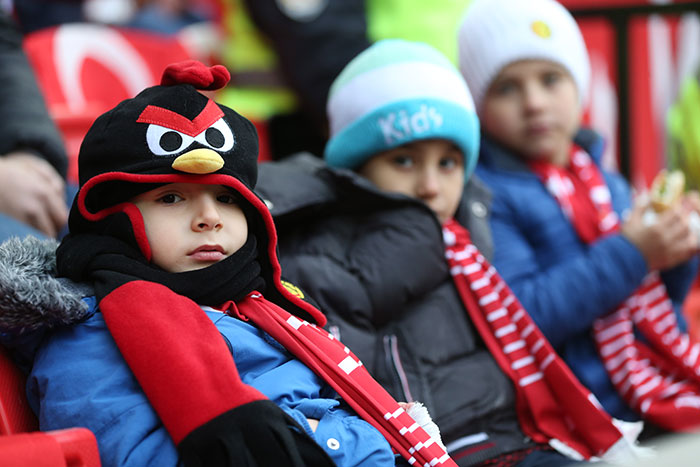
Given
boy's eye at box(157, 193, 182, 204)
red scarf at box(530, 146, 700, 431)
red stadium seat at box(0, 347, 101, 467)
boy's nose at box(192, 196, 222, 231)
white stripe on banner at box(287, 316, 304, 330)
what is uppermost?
boy's eye at box(157, 193, 182, 204)

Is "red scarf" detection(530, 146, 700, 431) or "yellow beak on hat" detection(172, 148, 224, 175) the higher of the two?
"yellow beak on hat" detection(172, 148, 224, 175)

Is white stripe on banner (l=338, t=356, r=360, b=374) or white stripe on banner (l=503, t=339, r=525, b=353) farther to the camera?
white stripe on banner (l=503, t=339, r=525, b=353)

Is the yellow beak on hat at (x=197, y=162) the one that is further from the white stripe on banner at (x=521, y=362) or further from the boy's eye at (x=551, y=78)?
the boy's eye at (x=551, y=78)

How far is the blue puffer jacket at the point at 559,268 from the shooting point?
58.1 inches

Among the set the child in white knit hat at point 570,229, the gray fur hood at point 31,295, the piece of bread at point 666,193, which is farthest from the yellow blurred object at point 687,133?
the gray fur hood at point 31,295

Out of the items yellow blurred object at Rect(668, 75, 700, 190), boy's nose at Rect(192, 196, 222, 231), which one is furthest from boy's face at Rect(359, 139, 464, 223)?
yellow blurred object at Rect(668, 75, 700, 190)

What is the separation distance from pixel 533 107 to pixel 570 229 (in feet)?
0.88

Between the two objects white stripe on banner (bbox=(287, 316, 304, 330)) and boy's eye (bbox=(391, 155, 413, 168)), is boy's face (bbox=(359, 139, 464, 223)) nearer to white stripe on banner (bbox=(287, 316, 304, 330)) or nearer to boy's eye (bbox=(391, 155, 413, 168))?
boy's eye (bbox=(391, 155, 413, 168))

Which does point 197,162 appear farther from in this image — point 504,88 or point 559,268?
point 504,88

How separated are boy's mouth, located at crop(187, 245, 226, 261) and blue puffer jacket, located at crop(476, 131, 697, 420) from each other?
0.71 m

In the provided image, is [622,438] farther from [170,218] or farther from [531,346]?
[170,218]

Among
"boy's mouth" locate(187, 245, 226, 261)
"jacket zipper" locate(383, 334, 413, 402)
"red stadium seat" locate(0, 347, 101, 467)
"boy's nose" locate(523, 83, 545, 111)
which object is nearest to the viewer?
"red stadium seat" locate(0, 347, 101, 467)

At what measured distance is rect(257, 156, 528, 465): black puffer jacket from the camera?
127 centimetres

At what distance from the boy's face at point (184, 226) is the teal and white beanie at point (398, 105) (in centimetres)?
50
